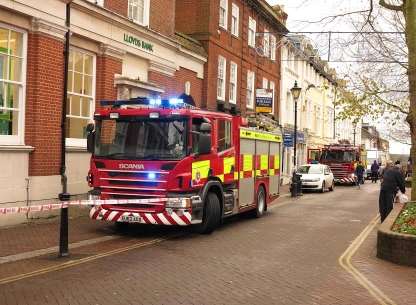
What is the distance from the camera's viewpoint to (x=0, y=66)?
13.2 meters

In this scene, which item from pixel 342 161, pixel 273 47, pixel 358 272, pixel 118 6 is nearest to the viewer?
pixel 358 272

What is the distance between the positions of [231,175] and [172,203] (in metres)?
2.70

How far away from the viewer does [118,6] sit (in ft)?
59.0

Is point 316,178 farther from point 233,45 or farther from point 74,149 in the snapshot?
point 74,149

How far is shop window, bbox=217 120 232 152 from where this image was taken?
44.1 feet

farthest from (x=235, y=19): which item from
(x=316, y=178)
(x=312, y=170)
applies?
(x=316, y=178)

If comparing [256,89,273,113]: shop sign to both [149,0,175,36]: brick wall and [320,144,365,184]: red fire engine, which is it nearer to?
[149,0,175,36]: brick wall

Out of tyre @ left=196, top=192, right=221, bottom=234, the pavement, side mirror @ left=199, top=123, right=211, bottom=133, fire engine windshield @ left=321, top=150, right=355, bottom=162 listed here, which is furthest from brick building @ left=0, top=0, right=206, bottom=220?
fire engine windshield @ left=321, top=150, right=355, bottom=162

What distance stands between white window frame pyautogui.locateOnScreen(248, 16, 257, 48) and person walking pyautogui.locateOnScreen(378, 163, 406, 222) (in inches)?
702

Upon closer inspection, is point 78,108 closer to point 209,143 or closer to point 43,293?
point 209,143

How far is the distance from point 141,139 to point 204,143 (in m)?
1.34

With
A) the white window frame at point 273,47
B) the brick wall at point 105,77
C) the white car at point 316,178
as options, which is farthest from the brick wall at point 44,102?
the white window frame at point 273,47

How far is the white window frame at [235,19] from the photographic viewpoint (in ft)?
95.6

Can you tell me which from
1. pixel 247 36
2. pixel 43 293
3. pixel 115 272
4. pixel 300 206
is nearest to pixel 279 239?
pixel 115 272
